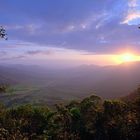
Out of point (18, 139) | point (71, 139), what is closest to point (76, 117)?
point (71, 139)

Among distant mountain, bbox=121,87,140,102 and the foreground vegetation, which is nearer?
the foreground vegetation

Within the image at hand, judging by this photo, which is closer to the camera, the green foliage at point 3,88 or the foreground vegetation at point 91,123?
the green foliage at point 3,88

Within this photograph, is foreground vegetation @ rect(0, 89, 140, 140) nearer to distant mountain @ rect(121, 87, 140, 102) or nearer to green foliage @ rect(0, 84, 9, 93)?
distant mountain @ rect(121, 87, 140, 102)

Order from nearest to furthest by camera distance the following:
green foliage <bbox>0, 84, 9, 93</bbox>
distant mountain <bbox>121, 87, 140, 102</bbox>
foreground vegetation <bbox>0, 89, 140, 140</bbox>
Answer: green foliage <bbox>0, 84, 9, 93</bbox> < foreground vegetation <bbox>0, 89, 140, 140</bbox> < distant mountain <bbox>121, 87, 140, 102</bbox>

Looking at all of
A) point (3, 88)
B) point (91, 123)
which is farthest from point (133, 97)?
point (3, 88)

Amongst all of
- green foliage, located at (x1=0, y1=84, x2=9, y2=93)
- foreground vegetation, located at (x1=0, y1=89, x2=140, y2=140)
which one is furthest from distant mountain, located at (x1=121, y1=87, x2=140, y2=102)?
green foliage, located at (x1=0, y1=84, x2=9, y2=93)

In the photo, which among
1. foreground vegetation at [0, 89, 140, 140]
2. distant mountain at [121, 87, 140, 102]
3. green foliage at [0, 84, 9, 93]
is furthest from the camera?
distant mountain at [121, 87, 140, 102]

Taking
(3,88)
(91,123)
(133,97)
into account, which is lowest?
(91,123)

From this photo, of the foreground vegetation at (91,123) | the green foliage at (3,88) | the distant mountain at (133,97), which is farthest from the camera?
the distant mountain at (133,97)

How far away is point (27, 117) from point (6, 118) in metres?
5.59

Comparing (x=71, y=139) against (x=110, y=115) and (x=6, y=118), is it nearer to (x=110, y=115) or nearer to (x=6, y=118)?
(x=110, y=115)

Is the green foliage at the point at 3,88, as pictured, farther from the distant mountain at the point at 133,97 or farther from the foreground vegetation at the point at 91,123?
the distant mountain at the point at 133,97

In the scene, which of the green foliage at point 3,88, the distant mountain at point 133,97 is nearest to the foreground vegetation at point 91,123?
the distant mountain at point 133,97

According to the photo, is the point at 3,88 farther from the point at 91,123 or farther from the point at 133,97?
the point at 133,97
